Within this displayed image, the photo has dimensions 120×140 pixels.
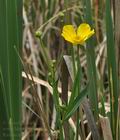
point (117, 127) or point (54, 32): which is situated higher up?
point (54, 32)

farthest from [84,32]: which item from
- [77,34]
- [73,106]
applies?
[73,106]

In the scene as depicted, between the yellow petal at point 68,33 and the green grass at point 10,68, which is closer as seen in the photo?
the yellow petal at point 68,33

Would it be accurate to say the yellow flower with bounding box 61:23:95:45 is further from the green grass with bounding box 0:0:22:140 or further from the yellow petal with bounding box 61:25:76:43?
the green grass with bounding box 0:0:22:140

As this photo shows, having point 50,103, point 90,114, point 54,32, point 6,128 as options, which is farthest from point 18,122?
point 54,32

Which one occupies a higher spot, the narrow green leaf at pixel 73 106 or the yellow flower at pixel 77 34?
the yellow flower at pixel 77 34

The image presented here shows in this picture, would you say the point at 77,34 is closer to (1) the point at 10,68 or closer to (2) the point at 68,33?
(2) the point at 68,33

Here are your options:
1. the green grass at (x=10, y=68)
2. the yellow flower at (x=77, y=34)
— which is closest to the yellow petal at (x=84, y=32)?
the yellow flower at (x=77, y=34)

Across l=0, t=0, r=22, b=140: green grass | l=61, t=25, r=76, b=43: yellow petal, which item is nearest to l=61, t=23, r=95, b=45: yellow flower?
l=61, t=25, r=76, b=43: yellow petal

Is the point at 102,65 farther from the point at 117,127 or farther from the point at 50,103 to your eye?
the point at 117,127

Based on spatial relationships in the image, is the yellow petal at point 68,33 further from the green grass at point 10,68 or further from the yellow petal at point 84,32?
the green grass at point 10,68

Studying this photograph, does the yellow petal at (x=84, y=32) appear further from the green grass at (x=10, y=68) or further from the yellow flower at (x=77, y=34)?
the green grass at (x=10, y=68)

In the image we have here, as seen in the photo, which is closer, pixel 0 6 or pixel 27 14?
pixel 0 6
